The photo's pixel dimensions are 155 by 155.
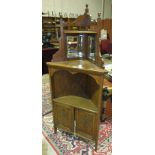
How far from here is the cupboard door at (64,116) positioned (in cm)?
228

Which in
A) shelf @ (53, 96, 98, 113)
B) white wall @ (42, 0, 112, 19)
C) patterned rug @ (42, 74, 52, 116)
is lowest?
patterned rug @ (42, 74, 52, 116)

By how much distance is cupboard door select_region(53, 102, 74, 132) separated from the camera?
2.28 metres

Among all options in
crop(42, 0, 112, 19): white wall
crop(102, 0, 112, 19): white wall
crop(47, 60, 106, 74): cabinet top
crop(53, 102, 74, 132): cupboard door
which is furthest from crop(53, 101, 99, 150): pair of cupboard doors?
crop(102, 0, 112, 19): white wall

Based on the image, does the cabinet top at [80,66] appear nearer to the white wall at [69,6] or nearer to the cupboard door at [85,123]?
the cupboard door at [85,123]

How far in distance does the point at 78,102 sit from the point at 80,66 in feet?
1.43

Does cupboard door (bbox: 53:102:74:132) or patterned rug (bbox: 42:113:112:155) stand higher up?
cupboard door (bbox: 53:102:74:132)

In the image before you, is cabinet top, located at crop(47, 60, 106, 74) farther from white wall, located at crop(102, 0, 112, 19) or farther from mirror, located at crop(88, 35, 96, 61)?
white wall, located at crop(102, 0, 112, 19)

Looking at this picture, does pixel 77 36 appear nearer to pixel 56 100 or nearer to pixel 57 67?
pixel 57 67

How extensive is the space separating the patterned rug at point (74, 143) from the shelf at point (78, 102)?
0.47 m

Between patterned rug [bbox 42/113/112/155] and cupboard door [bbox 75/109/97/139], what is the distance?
0.50 ft

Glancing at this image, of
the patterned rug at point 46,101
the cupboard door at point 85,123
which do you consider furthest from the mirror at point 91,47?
the patterned rug at point 46,101

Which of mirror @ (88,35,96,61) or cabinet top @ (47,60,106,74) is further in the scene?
mirror @ (88,35,96,61)
